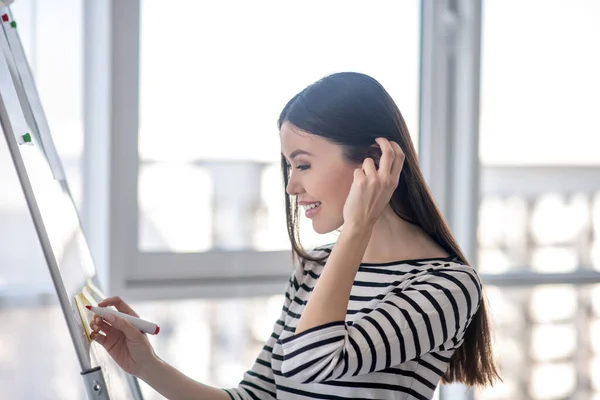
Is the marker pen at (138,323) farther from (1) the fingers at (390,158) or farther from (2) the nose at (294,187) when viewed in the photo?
(1) the fingers at (390,158)

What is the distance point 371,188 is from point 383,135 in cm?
16

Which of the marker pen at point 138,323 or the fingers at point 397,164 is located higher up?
the fingers at point 397,164

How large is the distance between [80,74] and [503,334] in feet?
5.07

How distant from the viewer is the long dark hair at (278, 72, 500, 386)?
129cm

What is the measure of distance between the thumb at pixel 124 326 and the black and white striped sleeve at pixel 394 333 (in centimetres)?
26

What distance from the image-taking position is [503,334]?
8.14ft

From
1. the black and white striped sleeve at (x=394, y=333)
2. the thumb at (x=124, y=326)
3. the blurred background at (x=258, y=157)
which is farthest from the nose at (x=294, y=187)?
the blurred background at (x=258, y=157)

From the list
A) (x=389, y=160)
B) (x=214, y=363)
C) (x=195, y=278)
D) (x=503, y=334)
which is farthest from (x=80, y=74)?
(x=503, y=334)

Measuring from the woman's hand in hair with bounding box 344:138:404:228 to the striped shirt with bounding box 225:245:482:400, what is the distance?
152 millimetres

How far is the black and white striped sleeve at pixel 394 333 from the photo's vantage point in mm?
1125

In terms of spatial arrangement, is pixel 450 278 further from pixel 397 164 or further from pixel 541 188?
pixel 541 188

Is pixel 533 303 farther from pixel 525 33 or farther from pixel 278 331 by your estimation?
pixel 278 331

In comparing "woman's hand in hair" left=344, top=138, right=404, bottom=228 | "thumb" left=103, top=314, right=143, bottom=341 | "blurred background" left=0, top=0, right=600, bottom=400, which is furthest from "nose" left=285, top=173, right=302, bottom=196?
"blurred background" left=0, top=0, right=600, bottom=400

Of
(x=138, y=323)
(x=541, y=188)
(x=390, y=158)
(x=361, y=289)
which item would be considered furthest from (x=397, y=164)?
(x=541, y=188)
